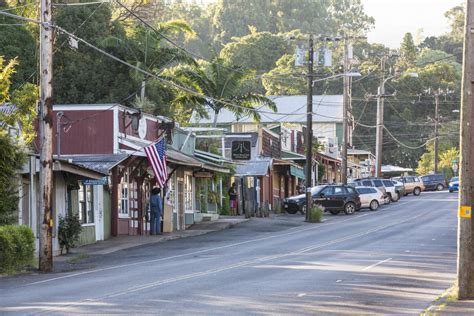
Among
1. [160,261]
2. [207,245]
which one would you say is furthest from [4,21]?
[160,261]

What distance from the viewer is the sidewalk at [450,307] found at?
14188 mm

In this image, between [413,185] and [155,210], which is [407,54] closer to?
[413,185]

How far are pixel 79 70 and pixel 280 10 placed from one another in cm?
8276

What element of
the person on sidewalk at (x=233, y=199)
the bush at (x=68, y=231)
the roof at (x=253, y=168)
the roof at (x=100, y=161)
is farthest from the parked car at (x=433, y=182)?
the bush at (x=68, y=231)

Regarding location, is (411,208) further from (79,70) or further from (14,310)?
(14,310)

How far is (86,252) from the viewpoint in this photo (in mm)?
30844

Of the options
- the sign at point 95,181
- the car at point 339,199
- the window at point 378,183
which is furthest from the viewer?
the window at point 378,183

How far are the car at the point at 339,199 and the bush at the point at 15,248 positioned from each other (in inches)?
1218

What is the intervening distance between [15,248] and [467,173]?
12.9 metres

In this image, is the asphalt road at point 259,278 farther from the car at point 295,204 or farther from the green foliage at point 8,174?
the car at point 295,204

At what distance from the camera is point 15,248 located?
80.3 ft

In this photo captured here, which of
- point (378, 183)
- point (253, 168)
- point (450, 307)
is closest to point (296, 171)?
point (378, 183)

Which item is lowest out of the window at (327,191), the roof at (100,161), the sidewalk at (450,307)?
the sidewalk at (450,307)

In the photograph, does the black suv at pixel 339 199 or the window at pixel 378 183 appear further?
the window at pixel 378 183
